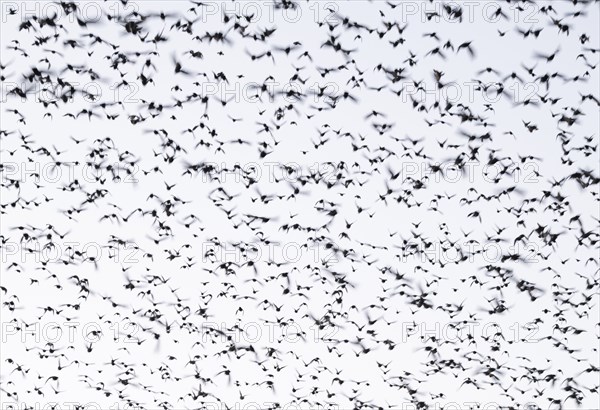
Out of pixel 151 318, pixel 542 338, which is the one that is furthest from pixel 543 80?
pixel 151 318

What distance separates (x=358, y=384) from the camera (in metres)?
17.7

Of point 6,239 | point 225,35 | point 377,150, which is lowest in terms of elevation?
point 6,239

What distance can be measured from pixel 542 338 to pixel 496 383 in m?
1.15

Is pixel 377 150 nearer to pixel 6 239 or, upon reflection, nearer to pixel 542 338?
pixel 542 338

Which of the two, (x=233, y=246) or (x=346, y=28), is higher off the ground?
(x=346, y=28)

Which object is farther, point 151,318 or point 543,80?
point 151,318

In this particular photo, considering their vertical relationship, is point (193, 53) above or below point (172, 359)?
above

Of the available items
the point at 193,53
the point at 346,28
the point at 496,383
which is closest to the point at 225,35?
the point at 193,53

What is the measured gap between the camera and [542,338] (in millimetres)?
17562

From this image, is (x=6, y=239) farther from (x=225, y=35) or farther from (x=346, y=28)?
(x=346, y=28)

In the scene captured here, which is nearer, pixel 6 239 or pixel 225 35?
pixel 225 35

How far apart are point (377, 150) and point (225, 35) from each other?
10.0 ft

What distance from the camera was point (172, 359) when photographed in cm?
A: 1778

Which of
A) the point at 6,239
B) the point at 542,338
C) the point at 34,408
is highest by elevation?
the point at 6,239
